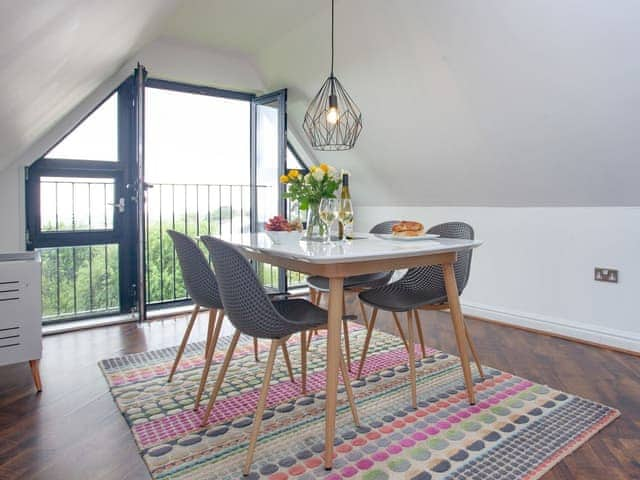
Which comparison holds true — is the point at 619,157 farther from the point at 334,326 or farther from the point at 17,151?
the point at 17,151

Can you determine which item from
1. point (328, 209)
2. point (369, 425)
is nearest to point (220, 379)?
point (369, 425)

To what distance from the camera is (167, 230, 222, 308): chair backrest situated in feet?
7.20

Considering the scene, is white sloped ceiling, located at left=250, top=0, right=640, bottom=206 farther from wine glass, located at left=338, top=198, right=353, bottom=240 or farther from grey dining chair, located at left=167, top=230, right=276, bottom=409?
grey dining chair, located at left=167, top=230, right=276, bottom=409

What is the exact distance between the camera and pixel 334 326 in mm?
1750

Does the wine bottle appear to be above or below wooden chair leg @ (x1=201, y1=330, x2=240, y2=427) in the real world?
above

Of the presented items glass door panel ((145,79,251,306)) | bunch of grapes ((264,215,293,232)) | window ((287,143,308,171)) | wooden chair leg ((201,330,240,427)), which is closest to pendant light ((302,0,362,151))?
bunch of grapes ((264,215,293,232))

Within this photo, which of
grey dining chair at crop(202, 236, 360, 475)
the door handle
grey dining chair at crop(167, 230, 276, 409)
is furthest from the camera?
the door handle

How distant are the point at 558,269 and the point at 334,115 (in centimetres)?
216

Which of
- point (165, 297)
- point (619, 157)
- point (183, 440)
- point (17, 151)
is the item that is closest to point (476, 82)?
point (619, 157)

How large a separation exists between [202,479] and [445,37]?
112 inches

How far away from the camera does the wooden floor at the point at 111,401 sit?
1.70m

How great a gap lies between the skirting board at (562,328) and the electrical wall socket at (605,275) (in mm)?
339

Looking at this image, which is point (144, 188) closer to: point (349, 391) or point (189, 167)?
point (189, 167)

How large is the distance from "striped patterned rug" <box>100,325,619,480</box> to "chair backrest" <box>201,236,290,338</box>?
498 mm
